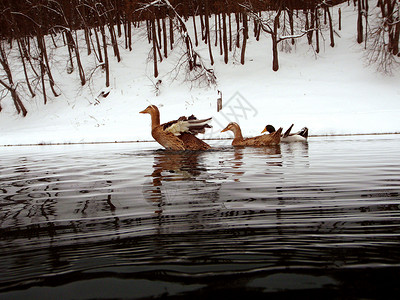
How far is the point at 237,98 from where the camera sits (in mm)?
25812

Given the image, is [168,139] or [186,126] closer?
[186,126]

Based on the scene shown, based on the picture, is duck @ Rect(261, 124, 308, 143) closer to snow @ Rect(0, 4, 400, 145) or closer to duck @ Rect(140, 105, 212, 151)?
duck @ Rect(140, 105, 212, 151)

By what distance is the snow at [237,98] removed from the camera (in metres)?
20.8

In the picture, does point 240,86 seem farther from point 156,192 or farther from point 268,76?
point 156,192

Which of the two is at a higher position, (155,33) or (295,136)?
(155,33)

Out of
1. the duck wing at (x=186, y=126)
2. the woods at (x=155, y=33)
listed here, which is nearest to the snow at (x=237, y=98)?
the woods at (x=155, y=33)

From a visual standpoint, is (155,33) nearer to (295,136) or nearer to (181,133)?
(295,136)

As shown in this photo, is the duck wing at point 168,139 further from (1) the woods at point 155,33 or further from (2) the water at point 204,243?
(1) the woods at point 155,33

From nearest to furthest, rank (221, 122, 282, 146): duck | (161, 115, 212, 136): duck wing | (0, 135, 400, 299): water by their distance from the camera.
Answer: (0, 135, 400, 299): water → (161, 115, 212, 136): duck wing → (221, 122, 282, 146): duck

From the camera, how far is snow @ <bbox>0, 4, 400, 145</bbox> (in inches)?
817

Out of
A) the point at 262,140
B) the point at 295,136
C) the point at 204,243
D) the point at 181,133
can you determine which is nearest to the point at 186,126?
the point at 181,133

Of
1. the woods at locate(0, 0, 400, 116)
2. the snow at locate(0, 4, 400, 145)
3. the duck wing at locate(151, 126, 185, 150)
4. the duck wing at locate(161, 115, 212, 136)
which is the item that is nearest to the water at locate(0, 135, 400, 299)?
the duck wing at locate(161, 115, 212, 136)

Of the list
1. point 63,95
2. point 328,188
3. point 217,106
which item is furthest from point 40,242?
point 63,95

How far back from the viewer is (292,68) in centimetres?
2997
